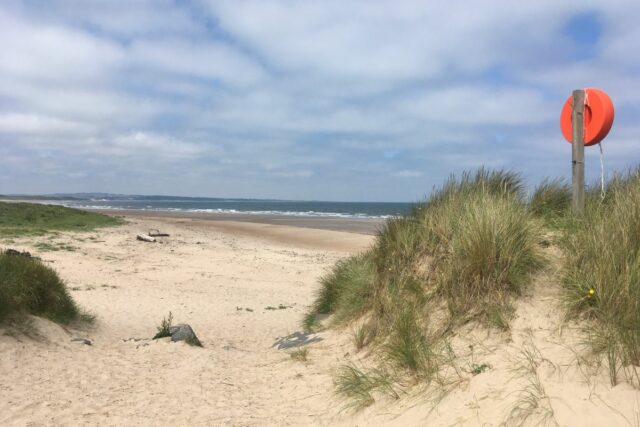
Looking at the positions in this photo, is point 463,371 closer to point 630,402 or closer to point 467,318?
point 467,318

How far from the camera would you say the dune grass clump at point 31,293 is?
23.1ft

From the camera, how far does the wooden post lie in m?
6.07

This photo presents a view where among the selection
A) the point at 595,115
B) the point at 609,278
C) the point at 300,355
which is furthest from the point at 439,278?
the point at 595,115

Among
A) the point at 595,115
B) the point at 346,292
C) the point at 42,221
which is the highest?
the point at 595,115

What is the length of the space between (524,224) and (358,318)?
2.72 metres

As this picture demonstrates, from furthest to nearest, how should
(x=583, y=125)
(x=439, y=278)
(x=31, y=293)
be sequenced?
(x=31, y=293) → (x=583, y=125) → (x=439, y=278)

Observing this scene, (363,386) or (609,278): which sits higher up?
(609,278)

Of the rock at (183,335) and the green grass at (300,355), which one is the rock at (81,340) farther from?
the green grass at (300,355)

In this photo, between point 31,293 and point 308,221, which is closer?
point 31,293

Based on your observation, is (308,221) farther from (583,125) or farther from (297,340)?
(583,125)

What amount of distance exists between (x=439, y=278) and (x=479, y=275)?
61 cm

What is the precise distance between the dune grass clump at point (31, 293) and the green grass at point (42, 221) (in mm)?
15070

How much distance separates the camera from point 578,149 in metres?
6.17

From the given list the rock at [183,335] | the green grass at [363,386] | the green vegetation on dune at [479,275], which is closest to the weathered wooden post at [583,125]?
the green vegetation on dune at [479,275]
